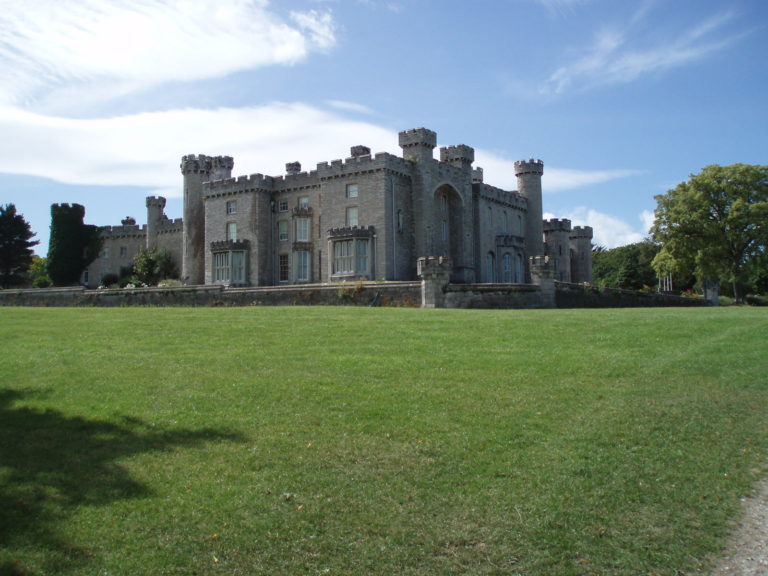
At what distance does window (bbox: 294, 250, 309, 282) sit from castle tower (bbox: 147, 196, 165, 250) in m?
21.0

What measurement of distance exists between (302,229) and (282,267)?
3.11 meters

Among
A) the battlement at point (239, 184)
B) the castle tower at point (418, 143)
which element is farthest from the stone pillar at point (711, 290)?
the battlement at point (239, 184)

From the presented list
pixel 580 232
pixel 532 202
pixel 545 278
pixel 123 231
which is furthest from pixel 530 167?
pixel 123 231

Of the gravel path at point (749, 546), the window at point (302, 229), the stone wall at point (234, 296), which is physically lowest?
the gravel path at point (749, 546)

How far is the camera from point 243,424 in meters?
9.83

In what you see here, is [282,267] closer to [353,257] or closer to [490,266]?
[353,257]

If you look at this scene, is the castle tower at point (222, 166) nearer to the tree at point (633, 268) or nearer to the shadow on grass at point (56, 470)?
the shadow on grass at point (56, 470)

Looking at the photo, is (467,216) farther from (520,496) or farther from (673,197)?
(520,496)

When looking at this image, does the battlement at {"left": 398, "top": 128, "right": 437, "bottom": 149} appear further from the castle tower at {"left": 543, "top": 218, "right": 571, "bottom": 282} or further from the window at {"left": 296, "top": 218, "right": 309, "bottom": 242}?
the castle tower at {"left": 543, "top": 218, "right": 571, "bottom": 282}

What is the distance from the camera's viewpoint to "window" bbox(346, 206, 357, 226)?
40344mm

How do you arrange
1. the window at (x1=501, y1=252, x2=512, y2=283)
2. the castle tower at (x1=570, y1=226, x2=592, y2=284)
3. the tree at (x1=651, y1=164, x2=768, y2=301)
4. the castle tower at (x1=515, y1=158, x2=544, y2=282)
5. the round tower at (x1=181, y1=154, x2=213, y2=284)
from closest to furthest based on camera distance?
1. the tree at (x1=651, y1=164, x2=768, y2=301)
2. the window at (x1=501, y1=252, x2=512, y2=283)
3. the round tower at (x1=181, y1=154, x2=213, y2=284)
4. the castle tower at (x1=515, y1=158, x2=544, y2=282)
5. the castle tower at (x1=570, y1=226, x2=592, y2=284)

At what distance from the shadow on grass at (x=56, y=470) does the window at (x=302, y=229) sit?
110ft

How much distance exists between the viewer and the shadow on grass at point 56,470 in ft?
21.6

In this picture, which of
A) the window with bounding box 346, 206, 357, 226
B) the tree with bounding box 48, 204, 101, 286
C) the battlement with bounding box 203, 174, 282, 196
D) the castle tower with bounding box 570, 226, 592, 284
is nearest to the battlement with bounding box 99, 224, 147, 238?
the tree with bounding box 48, 204, 101, 286
